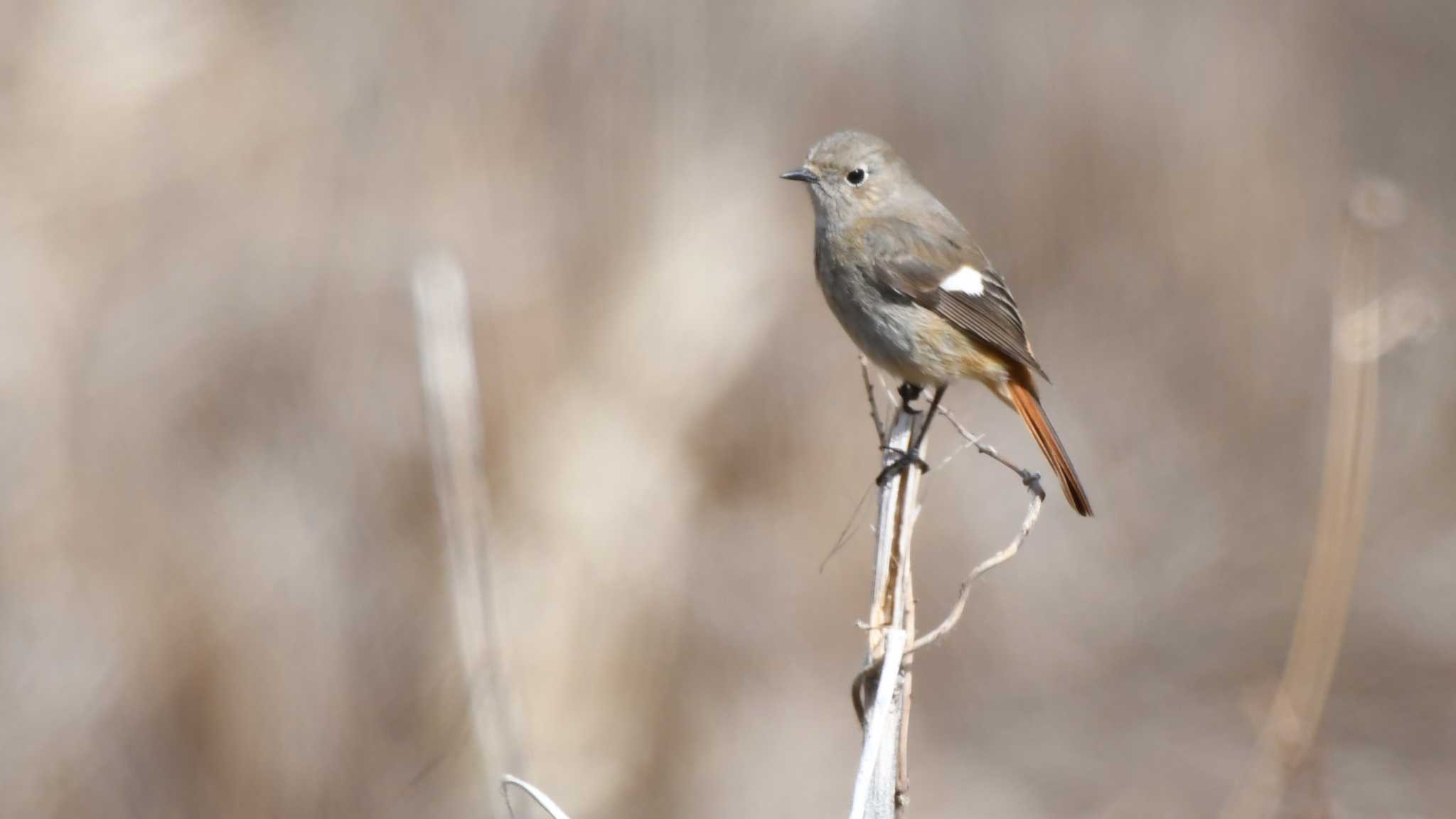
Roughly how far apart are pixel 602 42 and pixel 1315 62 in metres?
3.84

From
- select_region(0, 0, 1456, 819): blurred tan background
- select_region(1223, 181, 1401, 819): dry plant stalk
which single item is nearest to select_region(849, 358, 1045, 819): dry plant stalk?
select_region(1223, 181, 1401, 819): dry plant stalk

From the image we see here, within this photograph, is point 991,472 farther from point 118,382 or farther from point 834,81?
point 118,382

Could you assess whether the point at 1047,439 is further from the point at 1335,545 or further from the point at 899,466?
the point at 899,466

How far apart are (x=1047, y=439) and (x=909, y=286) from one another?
20.4 inches

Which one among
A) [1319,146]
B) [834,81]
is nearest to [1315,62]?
[1319,146]

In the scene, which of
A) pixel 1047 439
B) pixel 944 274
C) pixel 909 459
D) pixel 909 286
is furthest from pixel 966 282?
pixel 909 459

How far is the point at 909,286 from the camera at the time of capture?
3779 mm

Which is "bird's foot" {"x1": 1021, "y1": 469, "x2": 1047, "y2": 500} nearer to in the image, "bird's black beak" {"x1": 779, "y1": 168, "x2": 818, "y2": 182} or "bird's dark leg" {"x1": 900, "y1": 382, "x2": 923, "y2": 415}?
"bird's dark leg" {"x1": 900, "y1": 382, "x2": 923, "y2": 415}

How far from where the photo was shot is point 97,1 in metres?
4.81

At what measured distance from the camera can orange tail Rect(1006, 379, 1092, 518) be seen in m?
3.47

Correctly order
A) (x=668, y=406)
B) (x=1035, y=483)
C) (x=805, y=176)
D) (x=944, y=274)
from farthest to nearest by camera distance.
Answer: (x=668, y=406)
(x=805, y=176)
(x=944, y=274)
(x=1035, y=483)

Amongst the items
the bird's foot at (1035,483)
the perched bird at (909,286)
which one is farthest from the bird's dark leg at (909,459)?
the perched bird at (909,286)

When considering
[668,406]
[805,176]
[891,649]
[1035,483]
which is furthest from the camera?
[668,406]

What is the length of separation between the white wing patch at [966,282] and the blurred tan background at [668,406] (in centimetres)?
105
